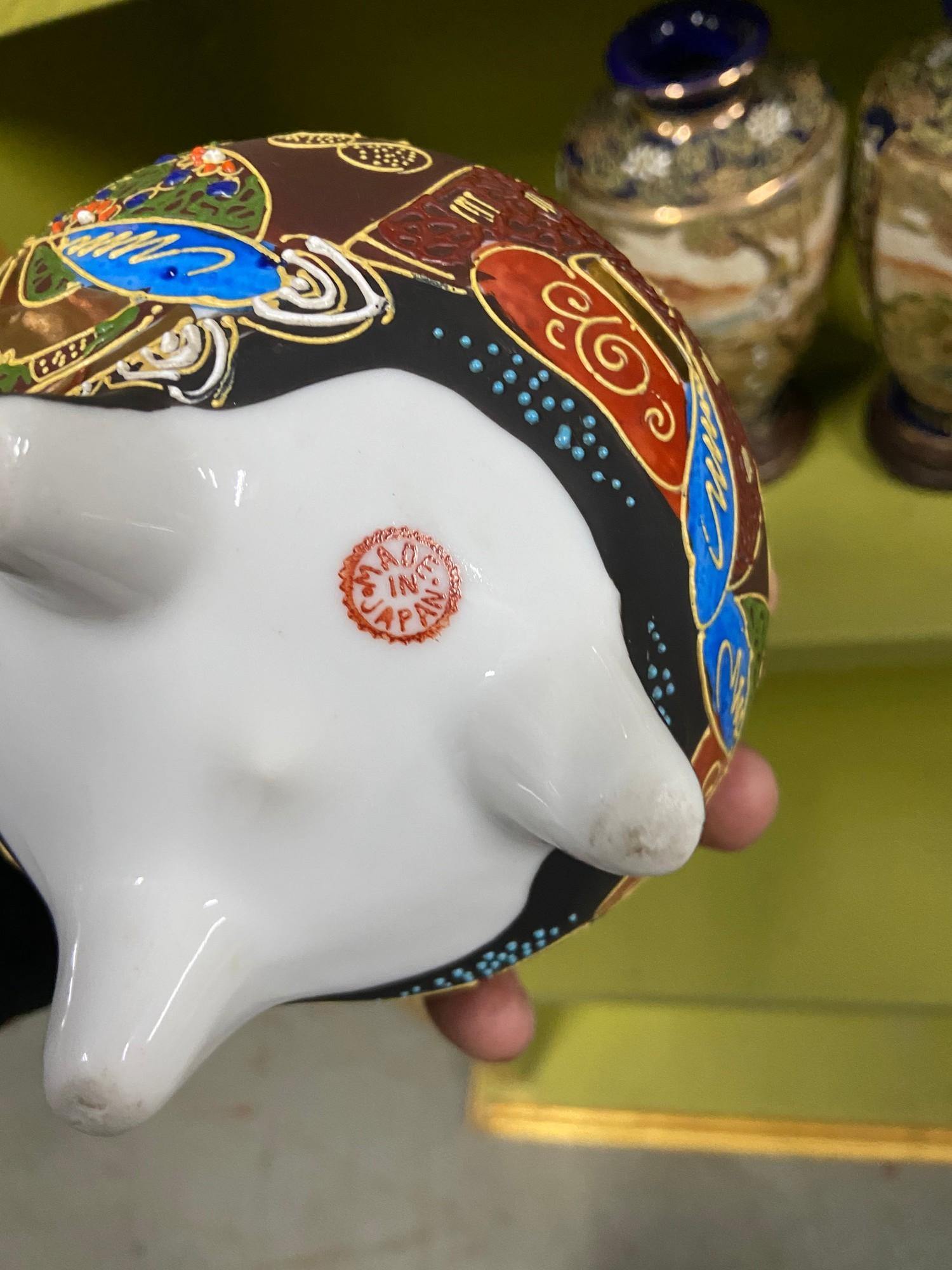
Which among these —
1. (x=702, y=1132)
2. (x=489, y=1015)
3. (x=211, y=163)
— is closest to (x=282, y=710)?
(x=211, y=163)

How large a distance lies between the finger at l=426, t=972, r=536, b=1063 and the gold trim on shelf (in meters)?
0.50

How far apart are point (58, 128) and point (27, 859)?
675 mm

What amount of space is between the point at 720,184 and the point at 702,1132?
3.24 ft

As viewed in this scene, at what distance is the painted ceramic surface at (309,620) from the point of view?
0.41 metres

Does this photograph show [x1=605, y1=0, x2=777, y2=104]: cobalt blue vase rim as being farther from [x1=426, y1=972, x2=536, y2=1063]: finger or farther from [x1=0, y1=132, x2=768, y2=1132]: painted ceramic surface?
[x1=426, y1=972, x2=536, y2=1063]: finger

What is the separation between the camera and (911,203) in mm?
720

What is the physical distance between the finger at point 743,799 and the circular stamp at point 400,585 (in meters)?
0.42

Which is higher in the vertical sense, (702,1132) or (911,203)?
(911,203)

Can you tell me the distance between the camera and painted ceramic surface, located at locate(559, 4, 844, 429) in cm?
73

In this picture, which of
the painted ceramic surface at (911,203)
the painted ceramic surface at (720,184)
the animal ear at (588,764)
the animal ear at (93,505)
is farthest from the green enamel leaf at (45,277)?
the painted ceramic surface at (911,203)

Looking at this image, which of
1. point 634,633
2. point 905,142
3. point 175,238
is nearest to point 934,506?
point 905,142

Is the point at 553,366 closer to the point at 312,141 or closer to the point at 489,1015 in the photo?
the point at 312,141

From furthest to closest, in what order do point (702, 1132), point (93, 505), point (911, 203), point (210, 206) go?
point (702, 1132) → point (911, 203) → point (210, 206) → point (93, 505)

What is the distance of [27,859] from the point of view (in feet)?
1.60
